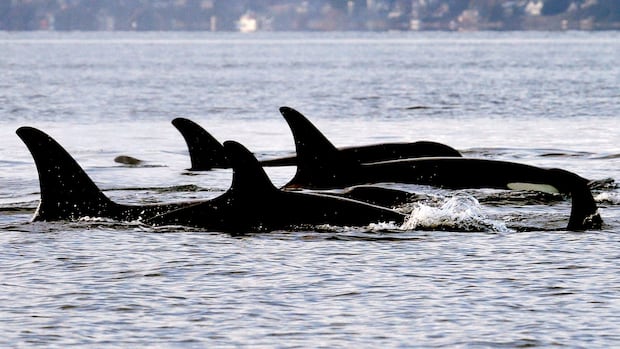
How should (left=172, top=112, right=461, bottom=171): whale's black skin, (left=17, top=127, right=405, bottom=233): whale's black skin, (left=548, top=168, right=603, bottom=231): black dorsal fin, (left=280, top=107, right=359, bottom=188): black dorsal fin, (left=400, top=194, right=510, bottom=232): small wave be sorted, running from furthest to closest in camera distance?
(left=172, top=112, right=461, bottom=171): whale's black skin < (left=280, top=107, right=359, bottom=188): black dorsal fin < (left=400, top=194, right=510, bottom=232): small wave < (left=548, top=168, right=603, bottom=231): black dorsal fin < (left=17, top=127, right=405, bottom=233): whale's black skin

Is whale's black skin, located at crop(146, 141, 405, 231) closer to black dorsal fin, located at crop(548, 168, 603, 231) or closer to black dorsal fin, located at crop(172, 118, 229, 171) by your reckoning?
black dorsal fin, located at crop(548, 168, 603, 231)

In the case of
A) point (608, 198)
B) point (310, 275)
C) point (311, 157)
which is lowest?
point (608, 198)

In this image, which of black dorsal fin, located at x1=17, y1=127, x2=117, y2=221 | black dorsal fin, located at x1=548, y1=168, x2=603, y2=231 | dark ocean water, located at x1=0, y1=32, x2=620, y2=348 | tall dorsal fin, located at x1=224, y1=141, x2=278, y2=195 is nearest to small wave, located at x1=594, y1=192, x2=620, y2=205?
dark ocean water, located at x1=0, y1=32, x2=620, y2=348

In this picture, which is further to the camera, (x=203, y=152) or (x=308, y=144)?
(x=203, y=152)

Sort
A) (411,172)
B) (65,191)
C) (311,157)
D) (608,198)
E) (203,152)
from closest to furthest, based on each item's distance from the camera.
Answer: (65,191), (608,198), (311,157), (411,172), (203,152)

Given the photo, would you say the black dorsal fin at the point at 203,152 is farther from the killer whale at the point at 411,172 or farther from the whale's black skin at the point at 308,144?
the killer whale at the point at 411,172

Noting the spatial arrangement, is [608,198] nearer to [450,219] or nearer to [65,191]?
[450,219]

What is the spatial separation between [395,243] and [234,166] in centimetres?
175

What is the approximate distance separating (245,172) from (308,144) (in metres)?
4.89

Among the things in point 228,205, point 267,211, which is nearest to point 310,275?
point 267,211

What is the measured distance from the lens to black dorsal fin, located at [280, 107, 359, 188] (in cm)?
1941

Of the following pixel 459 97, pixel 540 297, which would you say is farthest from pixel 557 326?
pixel 459 97

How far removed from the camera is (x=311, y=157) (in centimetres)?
1975

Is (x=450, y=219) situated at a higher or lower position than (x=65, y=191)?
lower
